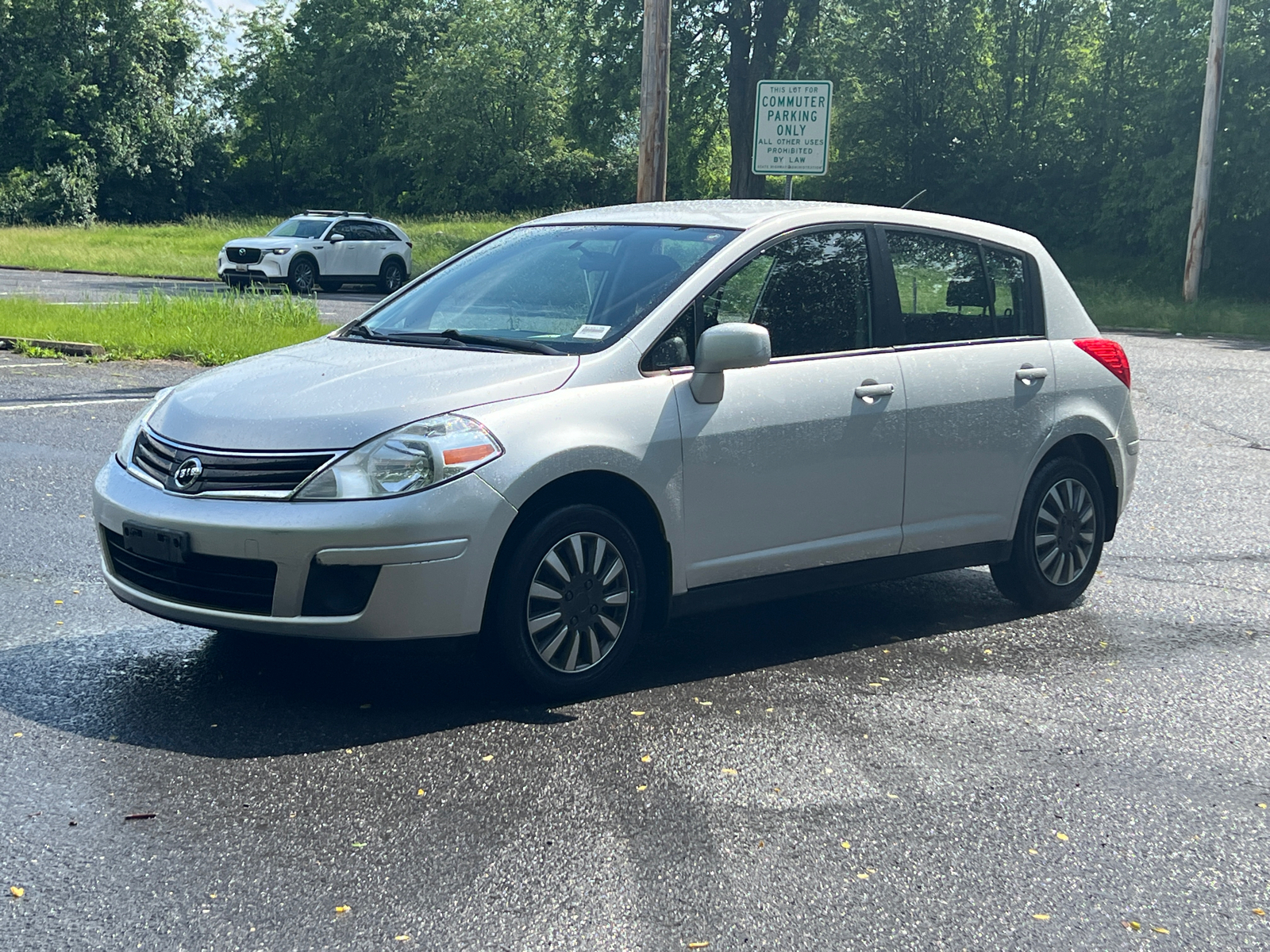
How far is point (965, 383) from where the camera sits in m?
5.89

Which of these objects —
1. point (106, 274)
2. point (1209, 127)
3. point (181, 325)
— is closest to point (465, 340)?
point (181, 325)

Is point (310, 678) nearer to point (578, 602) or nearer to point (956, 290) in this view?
point (578, 602)

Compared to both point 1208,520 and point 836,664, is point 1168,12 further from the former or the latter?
point 836,664

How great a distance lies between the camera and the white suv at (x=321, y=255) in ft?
96.5

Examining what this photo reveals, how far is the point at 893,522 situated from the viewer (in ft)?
18.8

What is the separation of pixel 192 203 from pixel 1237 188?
47983 millimetres

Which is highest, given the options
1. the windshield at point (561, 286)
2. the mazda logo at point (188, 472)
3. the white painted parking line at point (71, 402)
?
the windshield at point (561, 286)

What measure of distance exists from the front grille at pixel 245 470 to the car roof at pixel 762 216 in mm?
1907

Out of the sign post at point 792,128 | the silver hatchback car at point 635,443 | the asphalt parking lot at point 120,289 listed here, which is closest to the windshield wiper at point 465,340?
the silver hatchback car at point 635,443

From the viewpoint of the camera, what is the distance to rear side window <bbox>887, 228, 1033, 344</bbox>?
5.90 m

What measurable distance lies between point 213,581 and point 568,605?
115cm

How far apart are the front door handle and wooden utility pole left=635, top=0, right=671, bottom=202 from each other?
32.1 feet

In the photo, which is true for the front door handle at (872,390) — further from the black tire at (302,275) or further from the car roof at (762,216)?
the black tire at (302,275)

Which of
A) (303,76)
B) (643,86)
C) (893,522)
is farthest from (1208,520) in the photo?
(303,76)
